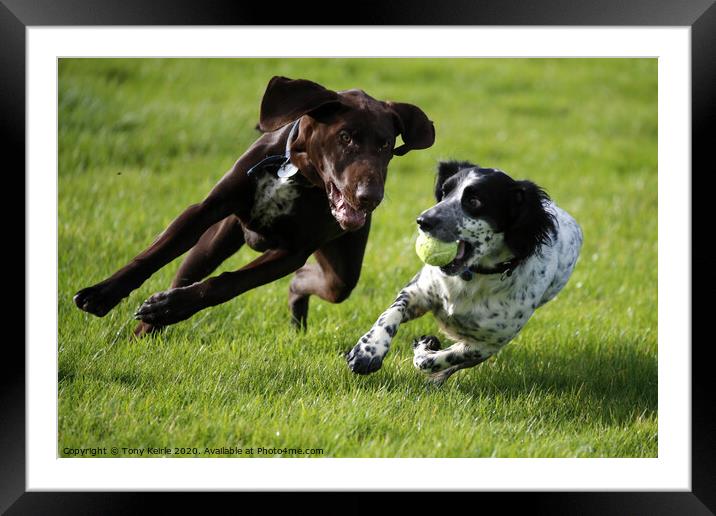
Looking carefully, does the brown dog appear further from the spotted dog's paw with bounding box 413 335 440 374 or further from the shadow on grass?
the shadow on grass

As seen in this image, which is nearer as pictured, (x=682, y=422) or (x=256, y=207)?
(x=682, y=422)

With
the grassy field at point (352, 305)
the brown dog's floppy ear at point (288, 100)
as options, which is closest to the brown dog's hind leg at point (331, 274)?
the grassy field at point (352, 305)

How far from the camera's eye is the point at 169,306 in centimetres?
497

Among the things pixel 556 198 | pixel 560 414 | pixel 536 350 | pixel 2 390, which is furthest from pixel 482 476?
pixel 556 198

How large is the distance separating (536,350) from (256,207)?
2.00 m

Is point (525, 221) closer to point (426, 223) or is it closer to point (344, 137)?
point (426, 223)

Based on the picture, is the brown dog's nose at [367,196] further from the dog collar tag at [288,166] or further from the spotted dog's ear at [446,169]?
the spotted dog's ear at [446,169]

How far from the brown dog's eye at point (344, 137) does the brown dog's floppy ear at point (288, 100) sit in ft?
0.57

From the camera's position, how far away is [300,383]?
5.21 m

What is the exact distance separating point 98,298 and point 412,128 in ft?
5.96

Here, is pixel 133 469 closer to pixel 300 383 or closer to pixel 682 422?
pixel 300 383

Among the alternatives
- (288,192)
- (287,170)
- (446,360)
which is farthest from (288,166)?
(446,360)

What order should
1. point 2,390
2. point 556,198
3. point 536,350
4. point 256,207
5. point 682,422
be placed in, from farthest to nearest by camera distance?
point 556,198 < point 536,350 < point 256,207 < point 682,422 < point 2,390

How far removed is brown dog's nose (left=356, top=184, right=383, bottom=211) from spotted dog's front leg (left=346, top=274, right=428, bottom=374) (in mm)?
638
